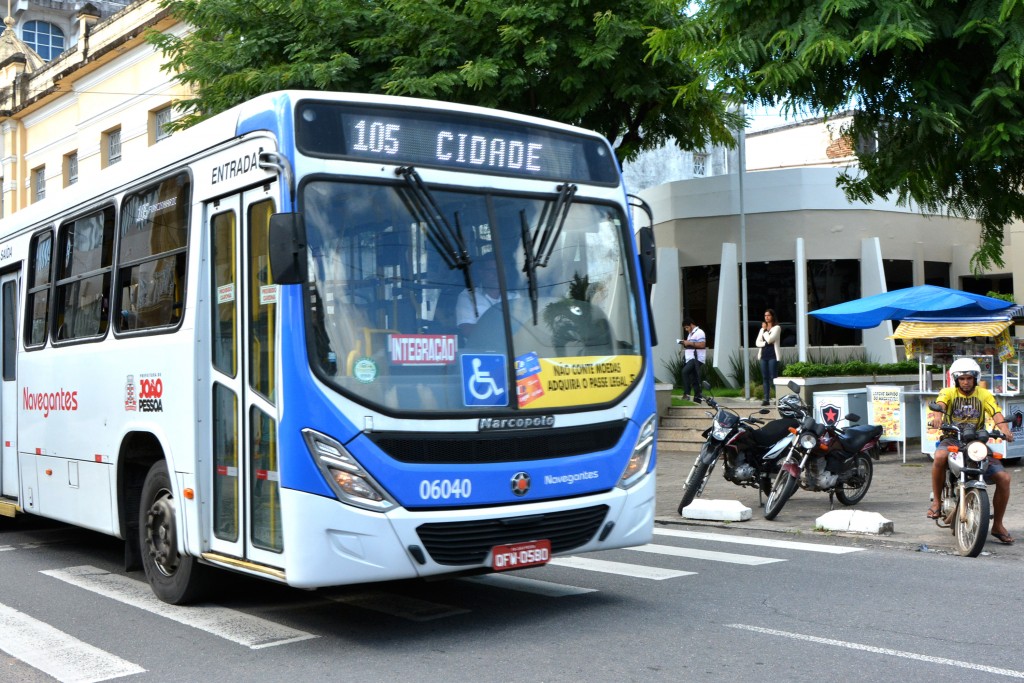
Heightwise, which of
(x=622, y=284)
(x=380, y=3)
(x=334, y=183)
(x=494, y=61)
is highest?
(x=380, y=3)

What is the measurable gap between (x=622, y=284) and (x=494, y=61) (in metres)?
11.0

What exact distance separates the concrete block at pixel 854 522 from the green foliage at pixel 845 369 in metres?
8.54

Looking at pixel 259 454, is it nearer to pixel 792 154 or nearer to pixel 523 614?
pixel 523 614

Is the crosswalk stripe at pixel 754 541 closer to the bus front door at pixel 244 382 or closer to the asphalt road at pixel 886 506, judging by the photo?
the asphalt road at pixel 886 506

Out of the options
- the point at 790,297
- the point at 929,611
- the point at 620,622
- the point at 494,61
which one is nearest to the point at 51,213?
the point at 620,622

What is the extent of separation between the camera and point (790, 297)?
1061 inches

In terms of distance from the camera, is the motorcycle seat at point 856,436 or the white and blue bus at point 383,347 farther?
the motorcycle seat at point 856,436

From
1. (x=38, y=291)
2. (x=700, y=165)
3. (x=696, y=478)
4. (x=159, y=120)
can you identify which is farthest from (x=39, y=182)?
(x=696, y=478)

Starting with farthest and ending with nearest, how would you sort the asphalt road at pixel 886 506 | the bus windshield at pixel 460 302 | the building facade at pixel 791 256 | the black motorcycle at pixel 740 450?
the building facade at pixel 791 256 < the black motorcycle at pixel 740 450 < the asphalt road at pixel 886 506 < the bus windshield at pixel 460 302

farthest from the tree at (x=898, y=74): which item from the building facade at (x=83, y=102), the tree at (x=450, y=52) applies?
the building facade at (x=83, y=102)

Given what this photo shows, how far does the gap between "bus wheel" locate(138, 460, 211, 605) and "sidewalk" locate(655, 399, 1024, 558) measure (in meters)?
5.99

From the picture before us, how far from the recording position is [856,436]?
1241 cm

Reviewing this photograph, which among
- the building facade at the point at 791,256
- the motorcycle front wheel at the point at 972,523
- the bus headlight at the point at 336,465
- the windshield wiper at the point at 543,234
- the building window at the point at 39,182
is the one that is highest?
the building window at the point at 39,182

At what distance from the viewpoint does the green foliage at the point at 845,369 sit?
1981 centimetres
